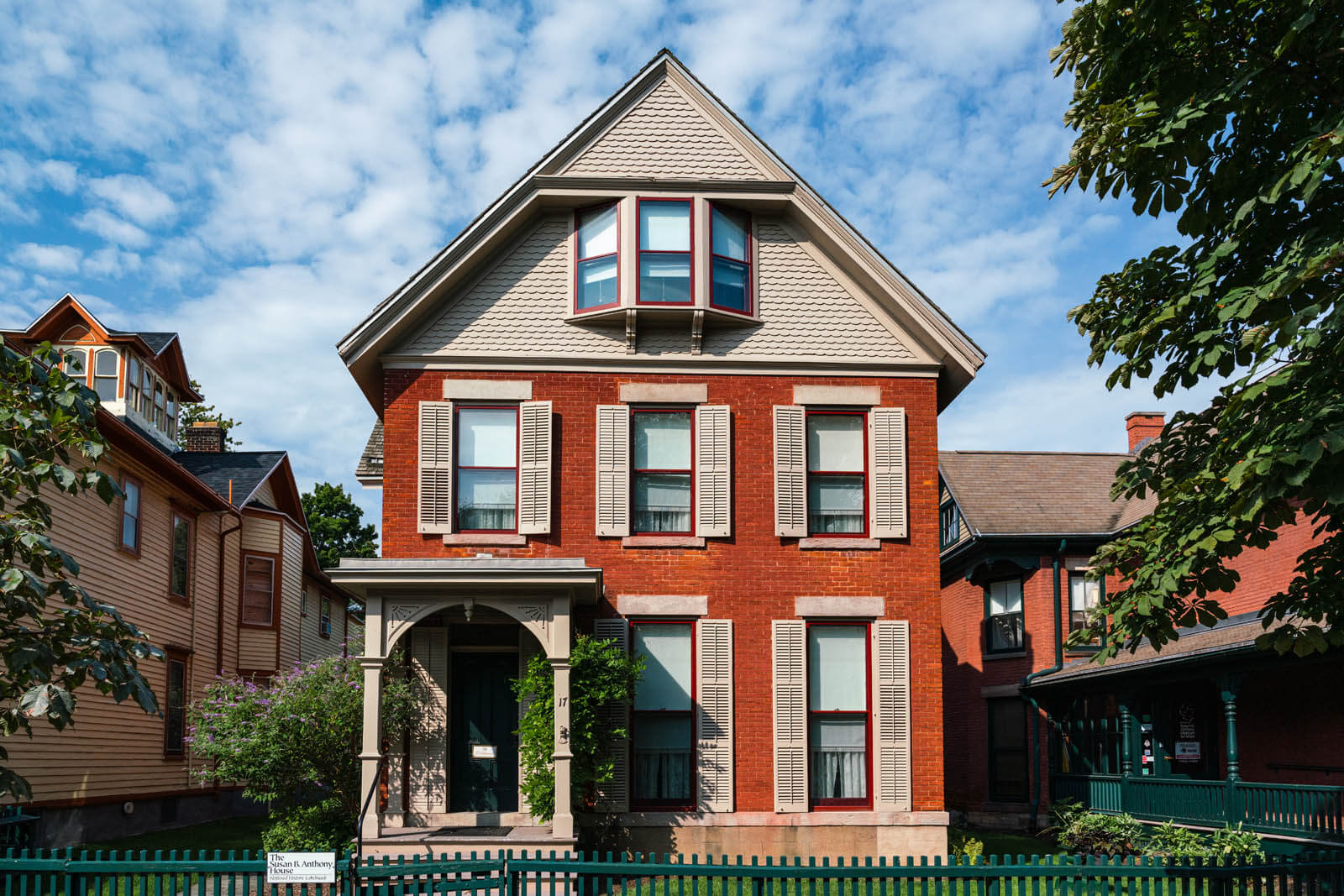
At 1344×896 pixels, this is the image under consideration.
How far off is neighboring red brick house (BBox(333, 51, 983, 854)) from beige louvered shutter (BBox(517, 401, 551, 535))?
0.04m

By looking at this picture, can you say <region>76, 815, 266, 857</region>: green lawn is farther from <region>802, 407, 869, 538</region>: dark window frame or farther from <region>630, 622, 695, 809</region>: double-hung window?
<region>802, 407, 869, 538</region>: dark window frame

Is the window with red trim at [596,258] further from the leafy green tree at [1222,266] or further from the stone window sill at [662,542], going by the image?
the leafy green tree at [1222,266]

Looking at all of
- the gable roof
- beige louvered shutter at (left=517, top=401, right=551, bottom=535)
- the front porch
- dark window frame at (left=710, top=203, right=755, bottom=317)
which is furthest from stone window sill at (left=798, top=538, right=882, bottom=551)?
the gable roof

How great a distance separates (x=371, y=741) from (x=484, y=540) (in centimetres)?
343

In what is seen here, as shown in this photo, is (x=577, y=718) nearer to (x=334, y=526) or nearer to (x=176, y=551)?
(x=176, y=551)

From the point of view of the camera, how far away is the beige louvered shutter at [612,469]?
59.6 feet

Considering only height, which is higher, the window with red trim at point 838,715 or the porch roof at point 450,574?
the porch roof at point 450,574

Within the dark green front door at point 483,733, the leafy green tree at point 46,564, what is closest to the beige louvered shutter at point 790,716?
the dark green front door at point 483,733

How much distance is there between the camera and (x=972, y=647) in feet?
95.6

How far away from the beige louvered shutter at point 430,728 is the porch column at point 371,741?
44.5 inches

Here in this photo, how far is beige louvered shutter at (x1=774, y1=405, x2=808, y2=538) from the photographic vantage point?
18.4 m

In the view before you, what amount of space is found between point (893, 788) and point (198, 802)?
682 inches

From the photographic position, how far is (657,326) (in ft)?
61.7

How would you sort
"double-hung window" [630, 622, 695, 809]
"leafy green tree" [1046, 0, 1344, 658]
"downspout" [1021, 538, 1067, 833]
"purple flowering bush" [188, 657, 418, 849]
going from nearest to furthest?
"leafy green tree" [1046, 0, 1344, 658] → "purple flowering bush" [188, 657, 418, 849] → "double-hung window" [630, 622, 695, 809] → "downspout" [1021, 538, 1067, 833]
